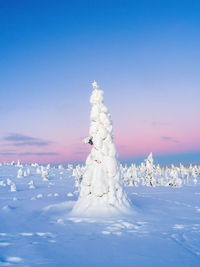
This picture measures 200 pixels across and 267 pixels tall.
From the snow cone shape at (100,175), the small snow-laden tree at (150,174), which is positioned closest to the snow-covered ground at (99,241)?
the snow cone shape at (100,175)

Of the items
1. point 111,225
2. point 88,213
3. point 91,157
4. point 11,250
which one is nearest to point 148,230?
point 111,225

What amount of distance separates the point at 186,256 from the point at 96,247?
9.52 feet

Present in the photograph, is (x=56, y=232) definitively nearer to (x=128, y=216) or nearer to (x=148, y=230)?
(x=148, y=230)

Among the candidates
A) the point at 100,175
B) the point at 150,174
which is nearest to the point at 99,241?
the point at 100,175

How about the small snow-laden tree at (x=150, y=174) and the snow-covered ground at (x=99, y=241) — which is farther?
the small snow-laden tree at (x=150, y=174)

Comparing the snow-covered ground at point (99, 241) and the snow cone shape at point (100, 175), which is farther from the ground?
the snow cone shape at point (100, 175)

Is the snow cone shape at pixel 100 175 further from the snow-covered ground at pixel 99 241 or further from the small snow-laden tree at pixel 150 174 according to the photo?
the small snow-laden tree at pixel 150 174

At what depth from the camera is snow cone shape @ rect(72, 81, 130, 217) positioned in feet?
53.9

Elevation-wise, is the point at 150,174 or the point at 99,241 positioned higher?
the point at 150,174

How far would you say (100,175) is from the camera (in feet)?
56.2

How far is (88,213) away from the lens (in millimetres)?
15852

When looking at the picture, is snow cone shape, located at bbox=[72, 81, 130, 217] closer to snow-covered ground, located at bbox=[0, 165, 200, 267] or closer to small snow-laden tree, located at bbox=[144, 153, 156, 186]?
snow-covered ground, located at bbox=[0, 165, 200, 267]

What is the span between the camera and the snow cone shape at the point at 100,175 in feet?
53.9

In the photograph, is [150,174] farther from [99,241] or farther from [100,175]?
[99,241]
